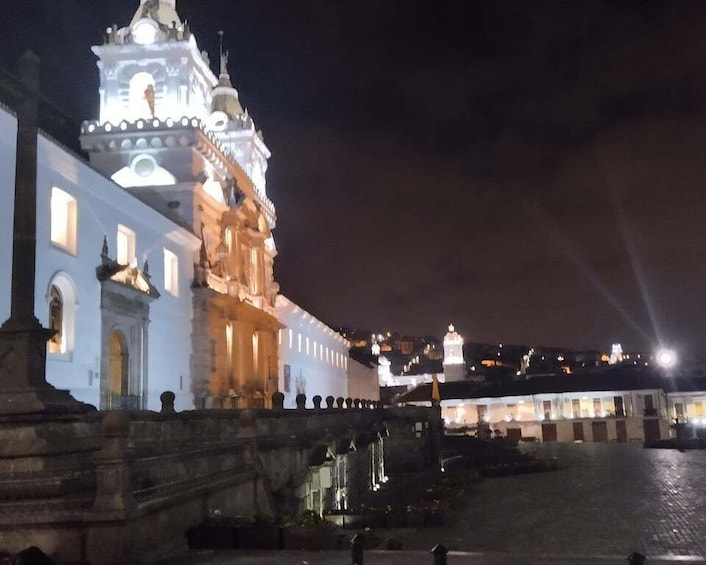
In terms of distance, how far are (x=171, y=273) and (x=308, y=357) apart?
27754mm

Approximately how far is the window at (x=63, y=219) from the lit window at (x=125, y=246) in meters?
3.24

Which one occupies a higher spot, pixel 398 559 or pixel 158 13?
pixel 158 13

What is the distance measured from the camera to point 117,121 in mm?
37500

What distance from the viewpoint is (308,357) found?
58.3 metres

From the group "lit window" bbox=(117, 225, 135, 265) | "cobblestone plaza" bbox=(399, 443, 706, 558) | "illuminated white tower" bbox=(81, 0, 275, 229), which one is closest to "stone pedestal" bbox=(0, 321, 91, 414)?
"cobblestone plaza" bbox=(399, 443, 706, 558)

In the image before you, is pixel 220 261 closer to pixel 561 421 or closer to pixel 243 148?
pixel 243 148

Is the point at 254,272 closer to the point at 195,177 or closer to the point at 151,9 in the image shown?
the point at 195,177

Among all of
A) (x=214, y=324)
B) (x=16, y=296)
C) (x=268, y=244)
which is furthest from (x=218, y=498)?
(x=268, y=244)

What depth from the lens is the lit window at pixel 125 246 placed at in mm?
26500

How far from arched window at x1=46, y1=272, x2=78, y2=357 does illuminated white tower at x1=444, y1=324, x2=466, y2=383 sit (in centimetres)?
9055

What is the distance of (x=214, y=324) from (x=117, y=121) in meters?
11.2

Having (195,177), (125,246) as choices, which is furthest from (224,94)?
(125,246)

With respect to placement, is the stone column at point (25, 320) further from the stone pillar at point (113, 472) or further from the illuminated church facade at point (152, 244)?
the illuminated church facade at point (152, 244)

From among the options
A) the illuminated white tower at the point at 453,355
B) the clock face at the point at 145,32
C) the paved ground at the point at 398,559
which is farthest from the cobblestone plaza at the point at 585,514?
the illuminated white tower at the point at 453,355
